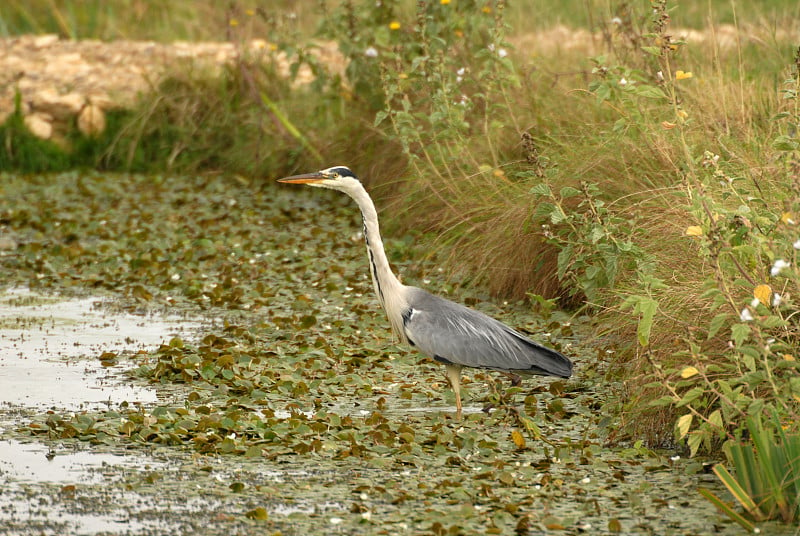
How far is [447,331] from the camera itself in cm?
579

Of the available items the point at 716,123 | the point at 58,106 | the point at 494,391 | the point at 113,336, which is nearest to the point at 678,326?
the point at 494,391

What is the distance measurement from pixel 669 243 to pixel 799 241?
2.06 m

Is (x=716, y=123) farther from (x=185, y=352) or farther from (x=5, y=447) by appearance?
(x=5, y=447)

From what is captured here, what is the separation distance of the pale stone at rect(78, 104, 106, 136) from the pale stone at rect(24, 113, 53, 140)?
0.32 meters

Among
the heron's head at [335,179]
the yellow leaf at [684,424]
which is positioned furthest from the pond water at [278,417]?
the heron's head at [335,179]

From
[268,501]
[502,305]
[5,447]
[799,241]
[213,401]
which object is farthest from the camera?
[502,305]

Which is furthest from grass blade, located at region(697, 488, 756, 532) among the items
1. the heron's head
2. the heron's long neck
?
the heron's head

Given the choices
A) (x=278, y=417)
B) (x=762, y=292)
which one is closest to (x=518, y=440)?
(x=278, y=417)

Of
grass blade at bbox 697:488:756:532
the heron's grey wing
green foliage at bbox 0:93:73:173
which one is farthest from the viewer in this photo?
green foliage at bbox 0:93:73:173

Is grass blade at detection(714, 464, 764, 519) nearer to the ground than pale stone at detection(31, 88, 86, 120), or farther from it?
farther from it

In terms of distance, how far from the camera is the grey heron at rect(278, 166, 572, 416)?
5.73 meters

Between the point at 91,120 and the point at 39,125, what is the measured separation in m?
0.54

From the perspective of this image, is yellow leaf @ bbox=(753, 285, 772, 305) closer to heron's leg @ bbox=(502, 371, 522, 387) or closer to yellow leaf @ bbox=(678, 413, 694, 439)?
yellow leaf @ bbox=(678, 413, 694, 439)

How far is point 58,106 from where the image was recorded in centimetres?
1302
